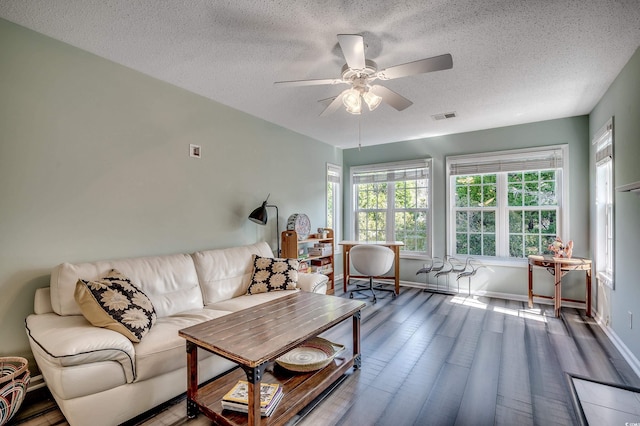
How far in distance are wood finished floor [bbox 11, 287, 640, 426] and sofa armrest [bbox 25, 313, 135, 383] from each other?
0.47 metres

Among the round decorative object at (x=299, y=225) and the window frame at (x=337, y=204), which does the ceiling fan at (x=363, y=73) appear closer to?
the round decorative object at (x=299, y=225)

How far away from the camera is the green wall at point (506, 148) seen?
13.0ft

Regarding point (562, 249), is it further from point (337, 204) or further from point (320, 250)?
point (337, 204)

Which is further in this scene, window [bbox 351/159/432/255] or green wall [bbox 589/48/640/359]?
window [bbox 351/159/432/255]

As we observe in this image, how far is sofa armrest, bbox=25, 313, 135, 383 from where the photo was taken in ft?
5.20

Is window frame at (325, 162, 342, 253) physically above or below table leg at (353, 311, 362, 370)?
above

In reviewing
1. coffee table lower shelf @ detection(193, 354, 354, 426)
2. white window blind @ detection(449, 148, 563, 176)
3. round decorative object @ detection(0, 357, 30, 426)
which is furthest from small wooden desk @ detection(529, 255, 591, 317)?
round decorative object @ detection(0, 357, 30, 426)

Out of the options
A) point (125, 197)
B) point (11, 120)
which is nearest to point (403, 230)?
point (125, 197)

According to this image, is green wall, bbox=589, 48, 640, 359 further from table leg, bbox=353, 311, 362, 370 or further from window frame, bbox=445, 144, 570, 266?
table leg, bbox=353, 311, 362, 370

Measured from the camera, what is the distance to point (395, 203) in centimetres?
547

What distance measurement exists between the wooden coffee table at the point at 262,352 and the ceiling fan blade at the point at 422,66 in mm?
1721

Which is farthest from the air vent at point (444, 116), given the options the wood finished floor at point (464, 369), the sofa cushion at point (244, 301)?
the sofa cushion at point (244, 301)

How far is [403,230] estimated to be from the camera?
17.7ft

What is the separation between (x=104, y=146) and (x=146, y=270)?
1.09 m
